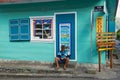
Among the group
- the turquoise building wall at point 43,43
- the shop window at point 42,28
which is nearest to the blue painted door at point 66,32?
the turquoise building wall at point 43,43

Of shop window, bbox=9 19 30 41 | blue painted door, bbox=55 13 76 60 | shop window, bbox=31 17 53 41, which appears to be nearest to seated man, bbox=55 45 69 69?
blue painted door, bbox=55 13 76 60

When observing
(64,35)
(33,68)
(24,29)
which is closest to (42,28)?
(24,29)

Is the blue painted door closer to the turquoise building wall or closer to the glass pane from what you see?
the turquoise building wall

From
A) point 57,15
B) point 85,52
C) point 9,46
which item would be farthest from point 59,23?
point 9,46

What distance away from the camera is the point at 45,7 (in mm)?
13414

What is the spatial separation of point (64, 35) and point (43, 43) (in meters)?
1.09

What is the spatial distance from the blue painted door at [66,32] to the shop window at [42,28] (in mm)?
376

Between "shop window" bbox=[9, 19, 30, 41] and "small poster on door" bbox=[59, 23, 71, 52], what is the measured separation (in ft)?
5.36

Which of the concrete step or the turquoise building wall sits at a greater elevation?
the turquoise building wall

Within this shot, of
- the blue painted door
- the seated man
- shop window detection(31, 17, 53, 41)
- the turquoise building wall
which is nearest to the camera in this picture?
the seated man

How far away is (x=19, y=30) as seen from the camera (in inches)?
548

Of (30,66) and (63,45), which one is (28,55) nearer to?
(30,66)

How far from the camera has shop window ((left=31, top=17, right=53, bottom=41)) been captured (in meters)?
13.4

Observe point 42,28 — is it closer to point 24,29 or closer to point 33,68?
point 24,29
